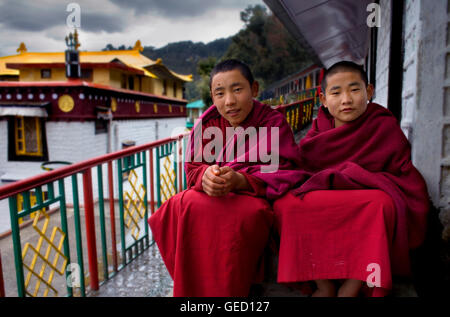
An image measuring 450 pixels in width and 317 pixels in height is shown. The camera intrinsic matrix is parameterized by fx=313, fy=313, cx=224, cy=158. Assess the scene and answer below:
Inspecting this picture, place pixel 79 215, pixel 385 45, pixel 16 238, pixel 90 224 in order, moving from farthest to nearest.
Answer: pixel 385 45 < pixel 90 224 < pixel 79 215 < pixel 16 238

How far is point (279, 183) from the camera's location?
1.44 metres

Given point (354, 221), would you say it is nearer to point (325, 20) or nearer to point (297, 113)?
point (325, 20)

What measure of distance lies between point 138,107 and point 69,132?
227 inches

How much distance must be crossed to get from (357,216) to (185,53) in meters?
73.9

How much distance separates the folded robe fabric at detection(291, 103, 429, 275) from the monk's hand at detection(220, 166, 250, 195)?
0.24m

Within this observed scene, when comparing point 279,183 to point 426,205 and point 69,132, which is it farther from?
point 69,132

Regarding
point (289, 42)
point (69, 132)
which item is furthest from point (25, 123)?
point (289, 42)

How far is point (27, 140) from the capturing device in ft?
51.6

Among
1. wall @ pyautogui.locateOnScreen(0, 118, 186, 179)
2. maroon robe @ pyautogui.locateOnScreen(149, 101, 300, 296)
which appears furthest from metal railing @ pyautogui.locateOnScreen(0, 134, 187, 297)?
wall @ pyautogui.locateOnScreen(0, 118, 186, 179)

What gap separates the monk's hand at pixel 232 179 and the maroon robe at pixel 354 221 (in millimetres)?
186

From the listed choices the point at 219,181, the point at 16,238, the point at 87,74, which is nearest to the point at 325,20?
the point at 219,181

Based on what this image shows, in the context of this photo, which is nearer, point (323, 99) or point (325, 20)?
point (323, 99)

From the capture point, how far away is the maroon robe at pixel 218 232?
1336 millimetres

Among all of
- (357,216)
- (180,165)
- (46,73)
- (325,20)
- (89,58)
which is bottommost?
(180,165)
